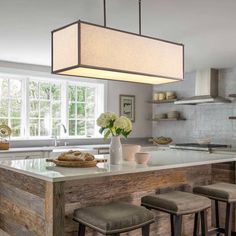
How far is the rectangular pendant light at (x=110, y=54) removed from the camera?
227cm

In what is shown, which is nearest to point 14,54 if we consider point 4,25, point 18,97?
point 18,97

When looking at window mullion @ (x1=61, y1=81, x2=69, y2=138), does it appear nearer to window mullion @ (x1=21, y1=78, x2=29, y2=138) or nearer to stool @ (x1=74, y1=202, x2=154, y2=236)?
window mullion @ (x1=21, y1=78, x2=29, y2=138)

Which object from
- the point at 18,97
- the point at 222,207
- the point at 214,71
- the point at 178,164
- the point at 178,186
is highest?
the point at 214,71

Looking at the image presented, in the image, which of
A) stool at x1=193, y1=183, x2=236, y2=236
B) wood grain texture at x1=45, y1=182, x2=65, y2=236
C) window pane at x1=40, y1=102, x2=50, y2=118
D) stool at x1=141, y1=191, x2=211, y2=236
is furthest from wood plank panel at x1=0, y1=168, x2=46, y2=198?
window pane at x1=40, y1=102, x2=50, y2=118

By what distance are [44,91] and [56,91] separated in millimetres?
235

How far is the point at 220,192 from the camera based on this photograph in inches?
107

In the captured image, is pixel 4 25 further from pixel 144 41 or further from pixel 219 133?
pixel 219 133

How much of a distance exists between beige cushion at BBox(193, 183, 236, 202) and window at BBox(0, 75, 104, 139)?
349 cm

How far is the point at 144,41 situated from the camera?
103 inches

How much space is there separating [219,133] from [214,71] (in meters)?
1.13

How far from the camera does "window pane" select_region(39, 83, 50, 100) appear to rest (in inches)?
227

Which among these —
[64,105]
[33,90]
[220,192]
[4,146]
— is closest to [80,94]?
[64,105]

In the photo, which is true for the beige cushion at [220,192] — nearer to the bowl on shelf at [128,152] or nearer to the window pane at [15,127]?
the bowl on shelf at [128,152]

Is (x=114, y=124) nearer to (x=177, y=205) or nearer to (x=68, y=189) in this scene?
(x=68, y=189)
